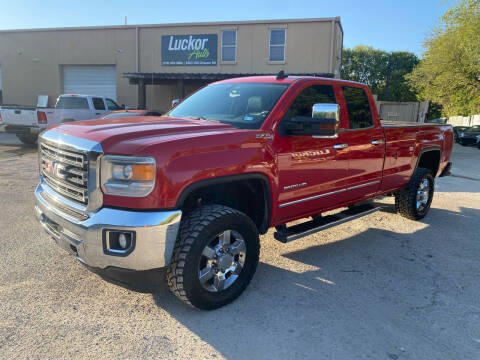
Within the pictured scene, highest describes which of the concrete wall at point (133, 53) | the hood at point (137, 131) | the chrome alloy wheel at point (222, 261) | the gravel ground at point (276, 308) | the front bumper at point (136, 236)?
the concrete wall at point (133, 53)

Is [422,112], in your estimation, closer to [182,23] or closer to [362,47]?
[182,23]

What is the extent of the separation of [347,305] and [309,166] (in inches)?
51.9

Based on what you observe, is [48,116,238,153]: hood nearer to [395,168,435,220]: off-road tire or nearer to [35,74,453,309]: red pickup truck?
[35,74,453,309]: red pickup truck

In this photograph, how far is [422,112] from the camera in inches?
803

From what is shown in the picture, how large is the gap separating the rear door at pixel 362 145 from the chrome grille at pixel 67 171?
2.73 meters

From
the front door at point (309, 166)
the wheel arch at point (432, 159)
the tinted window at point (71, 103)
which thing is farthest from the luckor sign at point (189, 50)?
the front door at point (309, 166)

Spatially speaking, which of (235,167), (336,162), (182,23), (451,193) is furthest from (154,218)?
(182,23)

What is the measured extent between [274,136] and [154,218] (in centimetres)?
135

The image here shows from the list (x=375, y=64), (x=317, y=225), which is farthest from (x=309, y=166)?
(x=375, y=64)

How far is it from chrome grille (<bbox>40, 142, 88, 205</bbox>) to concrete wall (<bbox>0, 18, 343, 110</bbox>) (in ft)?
60.2

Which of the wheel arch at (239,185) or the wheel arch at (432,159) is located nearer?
the wheel arch at (239,185)

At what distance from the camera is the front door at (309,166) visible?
3.48 metres

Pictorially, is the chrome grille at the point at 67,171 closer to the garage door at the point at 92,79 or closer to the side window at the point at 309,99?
the side window at the point at 309,99

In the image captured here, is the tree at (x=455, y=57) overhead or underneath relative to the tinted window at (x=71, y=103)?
overhead
